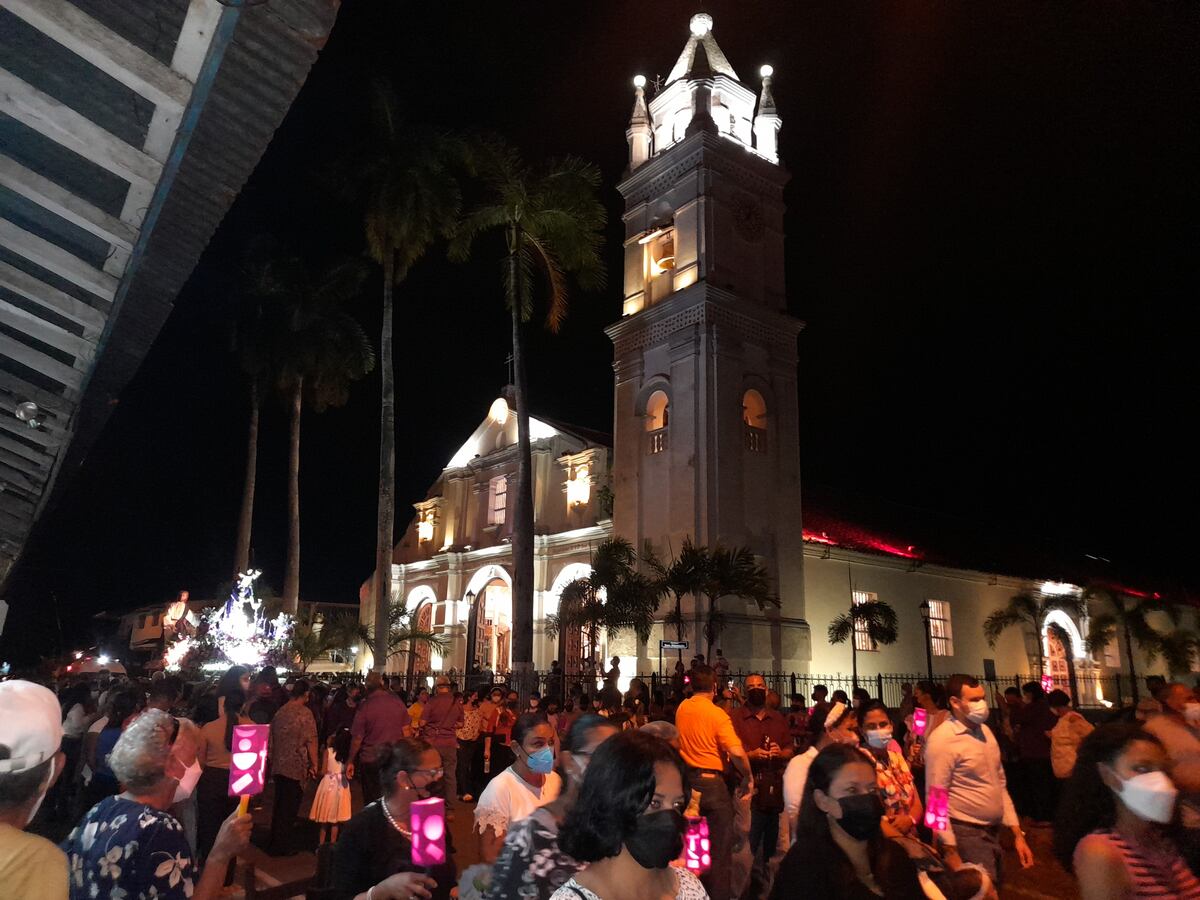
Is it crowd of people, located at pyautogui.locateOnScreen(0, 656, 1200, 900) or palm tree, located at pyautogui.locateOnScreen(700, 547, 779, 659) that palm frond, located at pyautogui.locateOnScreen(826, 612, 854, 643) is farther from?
crowd of people, located at pyautogui.locateOnScreen(0, 656, 1200, 900)

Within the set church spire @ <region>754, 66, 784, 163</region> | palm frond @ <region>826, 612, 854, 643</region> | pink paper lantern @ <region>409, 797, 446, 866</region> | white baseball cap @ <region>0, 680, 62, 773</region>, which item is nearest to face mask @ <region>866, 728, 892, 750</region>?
pink paper lantern @ <region>409, 797, 446, 866</region>

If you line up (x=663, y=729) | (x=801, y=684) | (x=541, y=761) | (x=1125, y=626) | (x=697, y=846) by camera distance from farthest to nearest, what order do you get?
(x=1125, y=626)
(x=801, y=684)
(x=663, y=729)
(x=697, y=846)
(x=541, y=761)

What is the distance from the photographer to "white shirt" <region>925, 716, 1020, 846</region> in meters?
5.60

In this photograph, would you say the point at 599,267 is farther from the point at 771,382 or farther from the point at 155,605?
the point at 155,605

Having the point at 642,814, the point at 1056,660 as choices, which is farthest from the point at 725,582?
the point at 1056,660

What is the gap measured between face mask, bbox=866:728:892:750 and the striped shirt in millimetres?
2763

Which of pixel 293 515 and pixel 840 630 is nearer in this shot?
pixel 840 630

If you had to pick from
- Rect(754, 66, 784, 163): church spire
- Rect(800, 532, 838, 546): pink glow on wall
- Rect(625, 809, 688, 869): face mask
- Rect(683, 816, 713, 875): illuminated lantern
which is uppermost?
Rect(754, 66, 784, 163): church spire

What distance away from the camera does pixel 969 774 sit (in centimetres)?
564

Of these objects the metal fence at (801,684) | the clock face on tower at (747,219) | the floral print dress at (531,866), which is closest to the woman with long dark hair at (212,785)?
the floral print dress at (531,866)

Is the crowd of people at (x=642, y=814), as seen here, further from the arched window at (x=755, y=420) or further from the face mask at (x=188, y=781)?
the arched window at (x=755, y=420)

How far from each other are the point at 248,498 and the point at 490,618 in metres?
10.6

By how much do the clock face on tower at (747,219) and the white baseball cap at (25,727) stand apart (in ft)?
82.0

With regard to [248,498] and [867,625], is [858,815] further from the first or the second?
[248,498]
